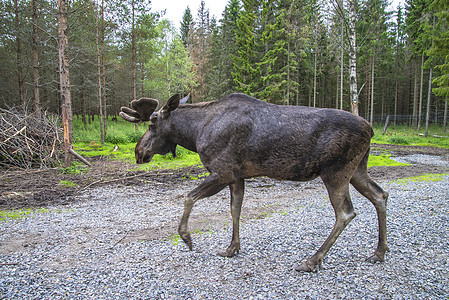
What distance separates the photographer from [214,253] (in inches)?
167

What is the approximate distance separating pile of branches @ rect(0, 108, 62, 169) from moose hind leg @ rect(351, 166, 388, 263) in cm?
1075

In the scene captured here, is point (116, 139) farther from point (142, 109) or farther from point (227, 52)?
point (227, 52)

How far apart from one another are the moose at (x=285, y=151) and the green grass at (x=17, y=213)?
4.49m

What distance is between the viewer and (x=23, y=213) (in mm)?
6203

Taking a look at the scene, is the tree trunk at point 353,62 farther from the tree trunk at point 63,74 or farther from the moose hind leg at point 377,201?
the tree trunk at point 63,74

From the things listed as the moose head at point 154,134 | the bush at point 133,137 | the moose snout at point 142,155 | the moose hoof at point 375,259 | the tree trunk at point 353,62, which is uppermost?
the tree trunk at point 353,62

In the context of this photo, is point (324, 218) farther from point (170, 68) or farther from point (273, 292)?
point (170, 68)

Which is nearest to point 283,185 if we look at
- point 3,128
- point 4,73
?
point 3,128

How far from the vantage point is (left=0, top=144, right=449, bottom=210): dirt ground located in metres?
7.26

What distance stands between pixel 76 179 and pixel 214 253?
715 centimetres

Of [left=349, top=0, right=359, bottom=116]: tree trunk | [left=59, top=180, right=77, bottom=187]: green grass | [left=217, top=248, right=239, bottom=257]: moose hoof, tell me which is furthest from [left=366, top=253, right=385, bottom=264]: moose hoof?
[left=349, top=0, right=359, bottom=116]: tree trunk

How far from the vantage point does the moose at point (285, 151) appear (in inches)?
141

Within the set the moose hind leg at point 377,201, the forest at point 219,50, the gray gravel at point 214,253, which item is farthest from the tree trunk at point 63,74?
the moose hind leg at point 377,201

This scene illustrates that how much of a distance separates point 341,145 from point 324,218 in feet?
9.20
